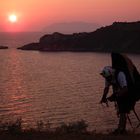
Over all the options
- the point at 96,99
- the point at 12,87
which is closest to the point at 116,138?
the point at 96,99

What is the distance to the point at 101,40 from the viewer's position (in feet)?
513

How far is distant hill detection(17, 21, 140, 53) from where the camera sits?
147 metres

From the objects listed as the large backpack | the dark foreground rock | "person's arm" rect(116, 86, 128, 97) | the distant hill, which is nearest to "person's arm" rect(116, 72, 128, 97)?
"person's arm" rect(116, 86, 128, 97)

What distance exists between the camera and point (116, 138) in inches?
397

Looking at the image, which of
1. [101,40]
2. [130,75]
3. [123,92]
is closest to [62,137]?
[123,92]

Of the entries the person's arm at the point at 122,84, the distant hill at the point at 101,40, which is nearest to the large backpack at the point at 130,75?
the person's arm at the point at 122,84

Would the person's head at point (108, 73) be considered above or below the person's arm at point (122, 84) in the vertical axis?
above

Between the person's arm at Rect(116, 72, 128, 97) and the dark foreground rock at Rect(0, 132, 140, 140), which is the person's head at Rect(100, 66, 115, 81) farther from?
the dark foreground rock at Rect(0, 132, 140, 140)

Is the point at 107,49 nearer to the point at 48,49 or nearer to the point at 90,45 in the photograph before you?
the point at 90,45

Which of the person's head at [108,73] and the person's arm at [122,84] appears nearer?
the person's arm at [122,84]

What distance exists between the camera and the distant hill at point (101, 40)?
147 metres

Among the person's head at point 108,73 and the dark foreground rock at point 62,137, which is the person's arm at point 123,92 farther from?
the dark foreground rock at point 62,137

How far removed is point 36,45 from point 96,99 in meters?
126

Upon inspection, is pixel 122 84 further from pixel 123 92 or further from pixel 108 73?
pixel 108 73
